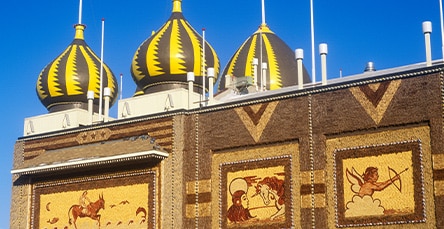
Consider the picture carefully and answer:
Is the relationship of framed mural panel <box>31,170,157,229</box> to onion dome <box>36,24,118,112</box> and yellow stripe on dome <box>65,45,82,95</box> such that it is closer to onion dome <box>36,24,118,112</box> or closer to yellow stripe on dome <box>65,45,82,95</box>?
onion dome <box>36,24,118,112</box>

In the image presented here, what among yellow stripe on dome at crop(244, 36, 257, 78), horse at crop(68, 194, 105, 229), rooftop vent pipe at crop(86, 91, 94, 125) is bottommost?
horse at crop(68, 194, 105, 229)

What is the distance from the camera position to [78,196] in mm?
27375

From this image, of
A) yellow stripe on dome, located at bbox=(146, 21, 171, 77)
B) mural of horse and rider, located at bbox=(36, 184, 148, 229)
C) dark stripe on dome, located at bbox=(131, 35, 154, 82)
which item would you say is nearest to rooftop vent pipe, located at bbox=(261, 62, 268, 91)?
yellow stripe on dome, located at bbox=(146, 21, 171, 77)

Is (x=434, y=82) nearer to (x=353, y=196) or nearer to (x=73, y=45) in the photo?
(x=353, y=196)

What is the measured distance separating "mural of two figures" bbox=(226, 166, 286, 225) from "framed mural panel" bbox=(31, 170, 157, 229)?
2.74 m

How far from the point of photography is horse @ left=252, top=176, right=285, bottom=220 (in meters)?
23.5

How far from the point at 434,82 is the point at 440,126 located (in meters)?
1.16

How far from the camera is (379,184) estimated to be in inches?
856

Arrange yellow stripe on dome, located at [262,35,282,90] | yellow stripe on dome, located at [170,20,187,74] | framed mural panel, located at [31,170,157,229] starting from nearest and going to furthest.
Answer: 1. framed mural panel, located at [31,170,157,229]
2. yellow stripe on dome, located at [170,20,187,74]
3. yellow stripe on dome, located at [262,35,282,90]

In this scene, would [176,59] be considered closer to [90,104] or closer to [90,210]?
[90,104]

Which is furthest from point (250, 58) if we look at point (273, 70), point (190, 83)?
point (190, 83)

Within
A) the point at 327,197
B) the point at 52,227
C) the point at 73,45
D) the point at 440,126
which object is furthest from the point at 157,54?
the point at 440,126

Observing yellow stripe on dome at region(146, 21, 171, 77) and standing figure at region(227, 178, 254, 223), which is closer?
standing figure at region(227, 178, 254, 223)

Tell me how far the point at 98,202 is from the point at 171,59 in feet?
18.8
